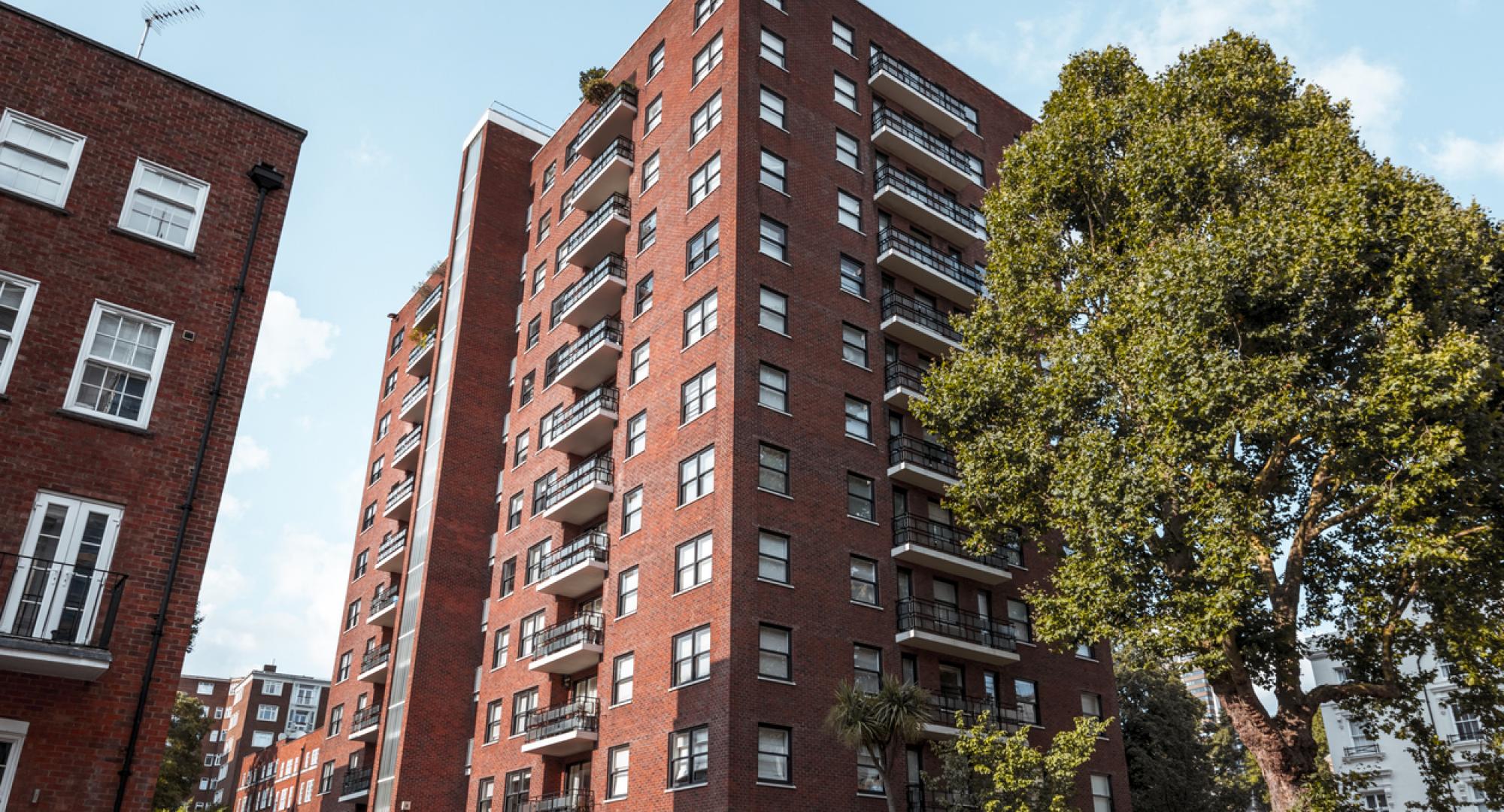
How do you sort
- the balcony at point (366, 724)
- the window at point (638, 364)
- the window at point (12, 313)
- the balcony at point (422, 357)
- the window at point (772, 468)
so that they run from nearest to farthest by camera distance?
1. the window at point (12, 313)
2. the window at point (772, 468)
3. the window at point (638, 364)
4. the balcony at point (366, 724)
5. the balcony at point (422, 357)

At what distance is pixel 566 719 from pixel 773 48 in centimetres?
2569

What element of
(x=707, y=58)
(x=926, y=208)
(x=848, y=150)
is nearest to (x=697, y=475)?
(x=848, y=150)

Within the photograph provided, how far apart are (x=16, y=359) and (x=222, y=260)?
4.03m

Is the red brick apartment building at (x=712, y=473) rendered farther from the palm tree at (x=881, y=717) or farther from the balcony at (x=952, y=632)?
the palm tree at (x=881, y=717)

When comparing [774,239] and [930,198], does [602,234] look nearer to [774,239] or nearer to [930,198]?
[774,239]

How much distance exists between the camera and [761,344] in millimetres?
34906

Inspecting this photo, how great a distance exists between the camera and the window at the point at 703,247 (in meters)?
36.9

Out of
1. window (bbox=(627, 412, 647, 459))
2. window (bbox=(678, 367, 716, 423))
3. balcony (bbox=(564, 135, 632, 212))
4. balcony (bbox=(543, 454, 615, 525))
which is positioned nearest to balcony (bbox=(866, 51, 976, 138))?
balcony (bbox=(564, 135, 632, 212))

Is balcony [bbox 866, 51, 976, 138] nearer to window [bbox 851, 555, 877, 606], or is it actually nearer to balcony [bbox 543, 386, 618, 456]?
balcony [bbox 543, 386, 618, 456]

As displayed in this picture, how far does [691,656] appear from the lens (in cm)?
3141

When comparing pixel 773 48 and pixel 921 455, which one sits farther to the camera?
pixel 773 48

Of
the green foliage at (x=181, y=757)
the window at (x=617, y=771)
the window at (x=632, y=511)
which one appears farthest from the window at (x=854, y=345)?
the green foliage at (x=181, y=757)

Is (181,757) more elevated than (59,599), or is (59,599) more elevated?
(181,757)

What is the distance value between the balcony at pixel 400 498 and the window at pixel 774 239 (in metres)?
23.2
